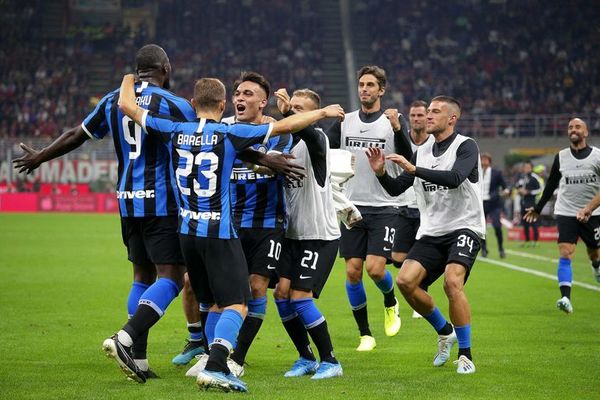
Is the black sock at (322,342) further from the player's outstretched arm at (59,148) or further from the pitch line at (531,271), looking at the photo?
the pitch line at (531,271)

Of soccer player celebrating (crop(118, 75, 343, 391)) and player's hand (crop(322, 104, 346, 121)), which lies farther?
player's hand (crop(322, 104, 346, 121))

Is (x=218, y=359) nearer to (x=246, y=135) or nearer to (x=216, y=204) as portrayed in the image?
(x=216, y=204)

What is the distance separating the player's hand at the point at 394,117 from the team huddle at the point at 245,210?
2cm

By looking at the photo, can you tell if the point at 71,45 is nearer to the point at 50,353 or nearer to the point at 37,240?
the point at 37,240

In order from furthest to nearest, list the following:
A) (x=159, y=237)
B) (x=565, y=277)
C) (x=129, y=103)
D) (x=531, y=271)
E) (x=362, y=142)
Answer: (x=531, y=271) < (x=565, y=277) < (x=362, y=142) < (x=159, y=237) < (x=129, y=103)

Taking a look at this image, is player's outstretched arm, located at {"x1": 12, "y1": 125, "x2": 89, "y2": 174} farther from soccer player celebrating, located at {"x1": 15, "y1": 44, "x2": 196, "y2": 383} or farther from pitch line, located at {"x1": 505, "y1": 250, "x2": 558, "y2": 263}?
pitch line, located at {"x1": 505, "y1": 250, "x2": 558, "y2": 263}

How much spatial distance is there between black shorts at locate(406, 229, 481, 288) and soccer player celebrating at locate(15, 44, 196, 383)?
2.38m

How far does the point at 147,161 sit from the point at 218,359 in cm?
182

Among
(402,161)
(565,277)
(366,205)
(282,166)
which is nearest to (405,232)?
(366,205)

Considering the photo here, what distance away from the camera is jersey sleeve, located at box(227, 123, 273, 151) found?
7.71 meters

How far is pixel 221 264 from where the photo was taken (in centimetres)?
775

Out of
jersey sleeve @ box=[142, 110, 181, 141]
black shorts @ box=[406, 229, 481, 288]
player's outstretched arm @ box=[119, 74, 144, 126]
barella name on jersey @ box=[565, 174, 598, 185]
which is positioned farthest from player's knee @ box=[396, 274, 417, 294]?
barella name on jersey @ box=[565, 174, 598, 185]

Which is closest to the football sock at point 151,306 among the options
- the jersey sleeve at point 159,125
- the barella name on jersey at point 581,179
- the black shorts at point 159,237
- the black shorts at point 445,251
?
the black shorts at point 159,237

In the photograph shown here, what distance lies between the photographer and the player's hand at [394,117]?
31.4ft
